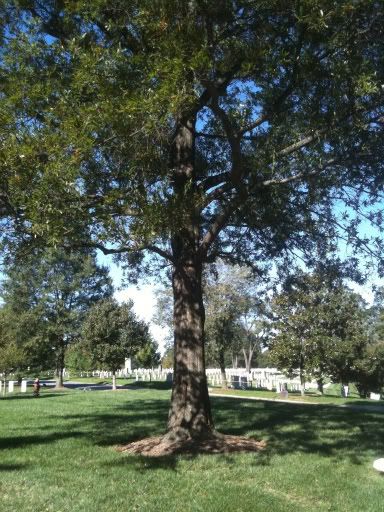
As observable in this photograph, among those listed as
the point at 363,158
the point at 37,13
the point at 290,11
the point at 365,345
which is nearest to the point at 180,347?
the point at 363,158

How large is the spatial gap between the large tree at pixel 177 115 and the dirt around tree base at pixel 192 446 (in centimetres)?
25

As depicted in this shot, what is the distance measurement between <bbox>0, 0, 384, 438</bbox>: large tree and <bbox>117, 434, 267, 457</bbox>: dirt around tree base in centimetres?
25

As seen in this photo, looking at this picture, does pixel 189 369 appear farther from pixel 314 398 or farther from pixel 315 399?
pixel 314 398

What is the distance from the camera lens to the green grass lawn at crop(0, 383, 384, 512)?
19.7ft

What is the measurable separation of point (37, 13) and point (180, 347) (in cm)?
672

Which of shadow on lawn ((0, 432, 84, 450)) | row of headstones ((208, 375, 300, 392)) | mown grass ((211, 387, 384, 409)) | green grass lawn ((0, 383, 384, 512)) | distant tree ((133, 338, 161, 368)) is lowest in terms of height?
green grass lawn ((0, 383, 384, 512))

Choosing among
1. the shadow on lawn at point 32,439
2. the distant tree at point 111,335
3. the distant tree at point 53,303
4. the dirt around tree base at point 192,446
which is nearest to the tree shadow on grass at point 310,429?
the dirt around tree base at point 192,446

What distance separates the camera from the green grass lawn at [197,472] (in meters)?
6.00

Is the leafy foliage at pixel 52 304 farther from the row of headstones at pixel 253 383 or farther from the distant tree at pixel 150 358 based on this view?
the distant tree at pixel 150 358

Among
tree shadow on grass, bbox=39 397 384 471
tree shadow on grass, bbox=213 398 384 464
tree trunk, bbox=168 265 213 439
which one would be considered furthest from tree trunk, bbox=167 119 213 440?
tree shadow on grass, bbox=213 398 384 464

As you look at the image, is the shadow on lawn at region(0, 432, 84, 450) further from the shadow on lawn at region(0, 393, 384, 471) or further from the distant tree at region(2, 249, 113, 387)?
the distant tree at region(2, 249, 113, 387)

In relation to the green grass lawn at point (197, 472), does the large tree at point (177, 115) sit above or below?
above

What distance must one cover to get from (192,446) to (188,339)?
1.75m

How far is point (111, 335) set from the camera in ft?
106
